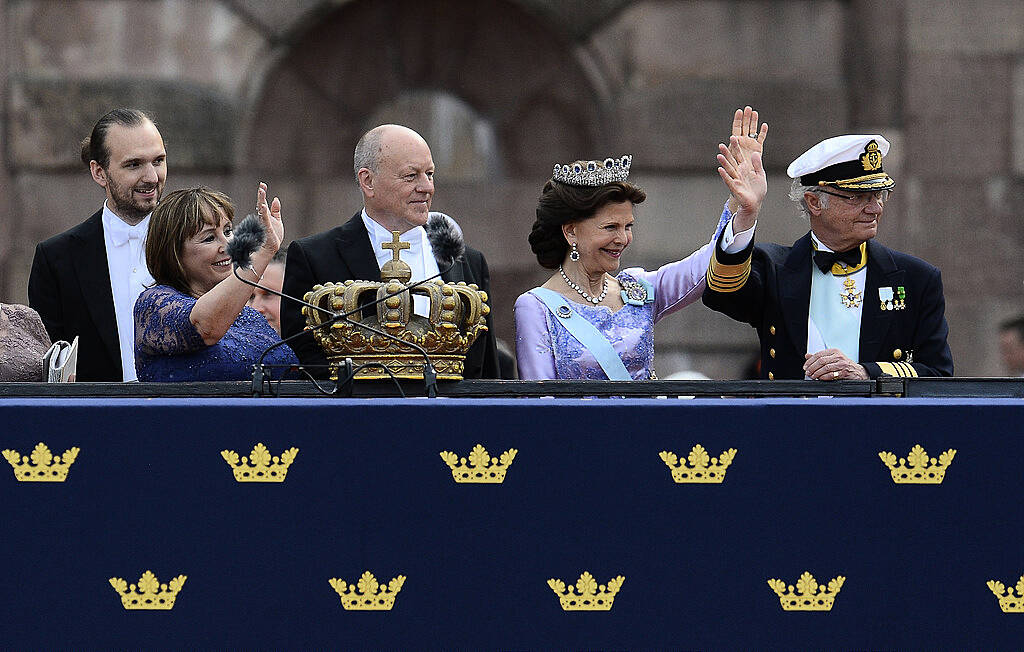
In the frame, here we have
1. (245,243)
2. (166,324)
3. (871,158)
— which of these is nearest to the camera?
(245,243)

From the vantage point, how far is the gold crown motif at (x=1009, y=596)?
321 cm

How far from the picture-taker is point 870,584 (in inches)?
127

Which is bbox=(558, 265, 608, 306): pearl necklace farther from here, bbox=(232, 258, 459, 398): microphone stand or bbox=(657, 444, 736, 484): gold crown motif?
bbox=(657, 444, 736, 484): gold crown motif

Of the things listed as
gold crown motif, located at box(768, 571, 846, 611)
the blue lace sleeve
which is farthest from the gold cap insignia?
the blue lace sleeve

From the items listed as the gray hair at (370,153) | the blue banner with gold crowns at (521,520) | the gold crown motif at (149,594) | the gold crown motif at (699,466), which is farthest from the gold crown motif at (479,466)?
the gray hair at (370,153)

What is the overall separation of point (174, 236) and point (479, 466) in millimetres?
1326

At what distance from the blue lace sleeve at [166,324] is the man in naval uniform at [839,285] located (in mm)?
1617

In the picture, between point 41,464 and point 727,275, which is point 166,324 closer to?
point 41,464

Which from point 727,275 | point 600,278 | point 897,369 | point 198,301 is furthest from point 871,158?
point 198,301

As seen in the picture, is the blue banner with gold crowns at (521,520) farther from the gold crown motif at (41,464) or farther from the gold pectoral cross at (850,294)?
the gold pectoral cross at (850,294)

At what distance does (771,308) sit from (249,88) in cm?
554

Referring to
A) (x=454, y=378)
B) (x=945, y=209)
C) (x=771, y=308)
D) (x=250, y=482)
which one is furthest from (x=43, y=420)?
(x=945, y=209)

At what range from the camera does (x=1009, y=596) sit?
321cm

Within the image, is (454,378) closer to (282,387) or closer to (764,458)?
(282,387)
